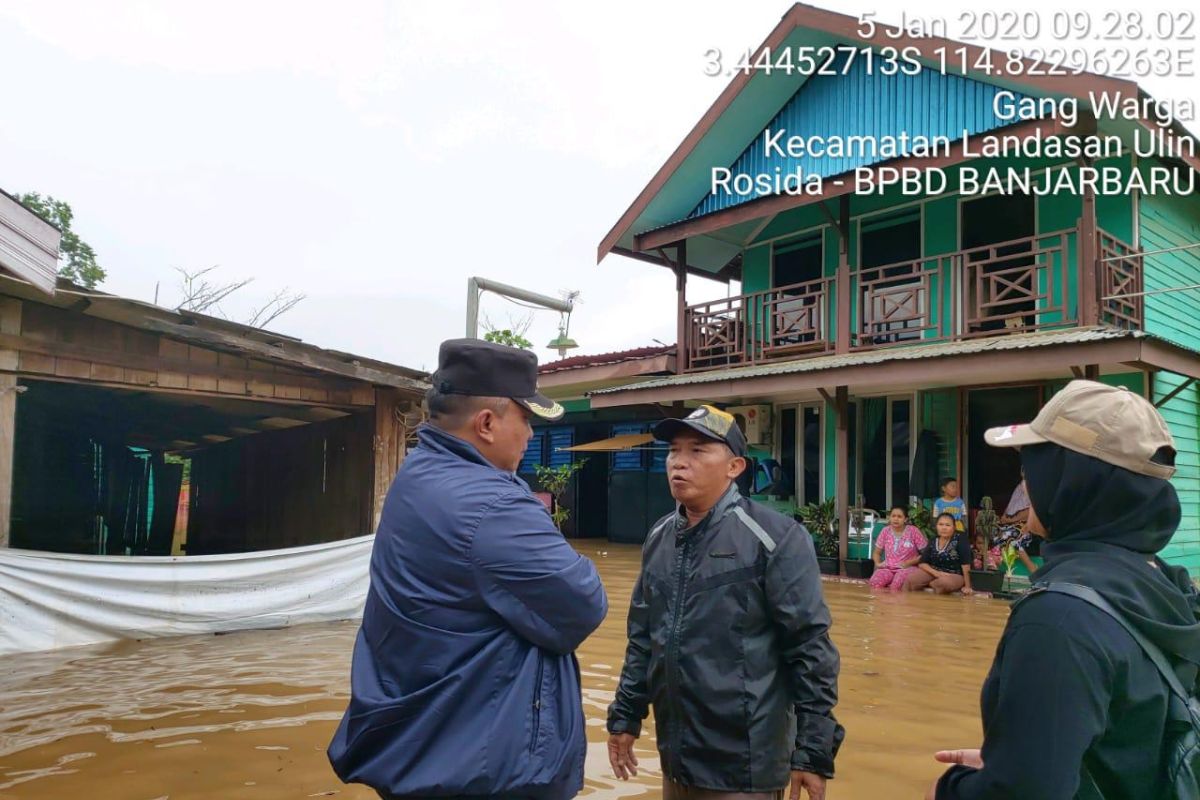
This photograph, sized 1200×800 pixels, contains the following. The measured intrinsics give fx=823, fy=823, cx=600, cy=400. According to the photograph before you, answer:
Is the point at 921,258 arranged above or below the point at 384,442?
above

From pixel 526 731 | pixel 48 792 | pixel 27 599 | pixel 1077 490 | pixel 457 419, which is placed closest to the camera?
pixel 1077 490

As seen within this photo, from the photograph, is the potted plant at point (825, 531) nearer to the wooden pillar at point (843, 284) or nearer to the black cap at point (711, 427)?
the wooden pillar at point (843, 284)

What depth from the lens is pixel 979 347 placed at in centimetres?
907

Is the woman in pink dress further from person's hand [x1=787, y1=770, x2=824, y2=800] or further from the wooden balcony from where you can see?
person's hand [x1=787, y1=770, x2=824, y2=800]

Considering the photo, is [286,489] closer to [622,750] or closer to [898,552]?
[898,552]

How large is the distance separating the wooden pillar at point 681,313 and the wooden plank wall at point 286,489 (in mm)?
6149

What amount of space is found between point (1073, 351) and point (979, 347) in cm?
103

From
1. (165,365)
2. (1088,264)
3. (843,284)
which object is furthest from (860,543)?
(165,365)

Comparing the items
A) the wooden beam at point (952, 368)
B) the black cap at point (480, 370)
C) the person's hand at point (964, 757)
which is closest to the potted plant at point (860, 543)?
the wooden beam at point (952, 368)

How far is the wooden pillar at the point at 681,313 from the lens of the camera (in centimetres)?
1359

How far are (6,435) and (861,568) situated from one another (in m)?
9.17

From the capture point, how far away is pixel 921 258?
11.0m

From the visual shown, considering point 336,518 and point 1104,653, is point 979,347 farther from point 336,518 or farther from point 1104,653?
point 1104,653

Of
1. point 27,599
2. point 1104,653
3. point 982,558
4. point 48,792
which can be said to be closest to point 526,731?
point 1104,653
